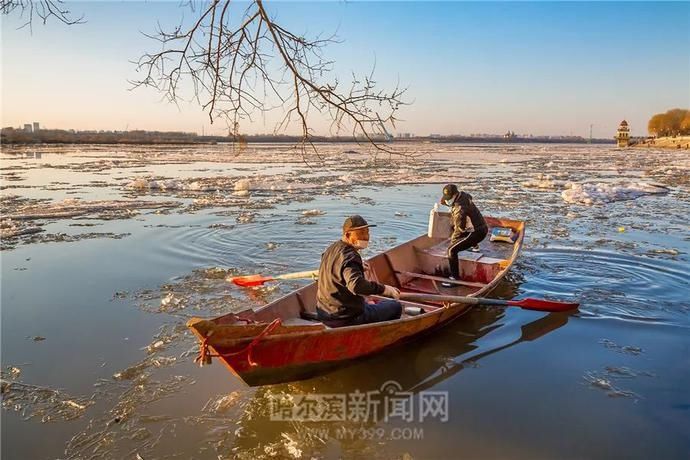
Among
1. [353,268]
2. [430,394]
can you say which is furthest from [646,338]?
[353,268]

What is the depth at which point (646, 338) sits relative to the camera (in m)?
6.29

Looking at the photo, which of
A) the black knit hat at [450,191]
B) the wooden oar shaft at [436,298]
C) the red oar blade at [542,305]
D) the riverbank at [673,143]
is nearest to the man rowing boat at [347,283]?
the wooden oar shaft at [436,298]

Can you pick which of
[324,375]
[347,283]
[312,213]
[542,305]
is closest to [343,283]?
[347,283]

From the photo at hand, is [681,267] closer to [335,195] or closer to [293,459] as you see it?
[293,459]

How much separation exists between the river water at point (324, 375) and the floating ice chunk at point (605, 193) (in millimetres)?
4679

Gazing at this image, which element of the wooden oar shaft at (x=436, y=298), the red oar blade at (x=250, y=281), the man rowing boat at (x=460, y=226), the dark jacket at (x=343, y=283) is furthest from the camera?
the man rowing boat at (x=460, y=226)

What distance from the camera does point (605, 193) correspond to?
18.6m

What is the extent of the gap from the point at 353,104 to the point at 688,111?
125 m

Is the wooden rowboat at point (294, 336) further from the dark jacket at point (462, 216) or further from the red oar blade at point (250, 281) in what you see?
the red oar blade at point (250, 281)

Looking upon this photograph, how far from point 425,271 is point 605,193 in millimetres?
12946

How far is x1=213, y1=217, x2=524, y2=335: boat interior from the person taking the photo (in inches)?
242

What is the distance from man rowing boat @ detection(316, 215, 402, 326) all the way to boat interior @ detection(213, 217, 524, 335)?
582 mm

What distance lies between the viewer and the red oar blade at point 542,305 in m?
6.66

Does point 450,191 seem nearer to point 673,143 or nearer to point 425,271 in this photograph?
point 425,271
